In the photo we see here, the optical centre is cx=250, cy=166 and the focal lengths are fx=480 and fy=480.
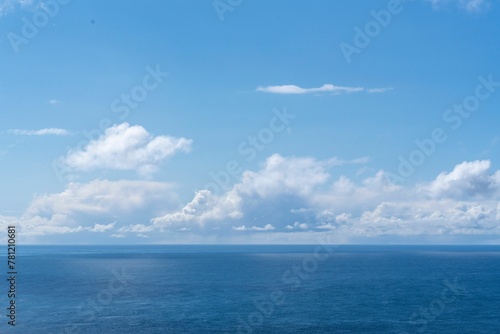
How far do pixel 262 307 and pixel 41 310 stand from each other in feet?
183

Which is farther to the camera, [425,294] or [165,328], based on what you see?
[425,294]

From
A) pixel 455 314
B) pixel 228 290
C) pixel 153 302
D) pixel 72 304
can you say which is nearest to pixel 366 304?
pixel 455 314

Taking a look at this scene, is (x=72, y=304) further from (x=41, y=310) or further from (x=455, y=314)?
(x=455, y=314)

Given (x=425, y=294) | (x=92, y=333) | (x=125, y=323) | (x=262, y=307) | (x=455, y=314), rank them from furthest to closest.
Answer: (x=425, y=294) < (x=262, y=307) < (x=455, y=314) < (x=125, y=323) < (x=92, y=333)

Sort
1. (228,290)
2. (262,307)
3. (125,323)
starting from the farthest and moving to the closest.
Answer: (228,290)
(262,307)
(125,323)

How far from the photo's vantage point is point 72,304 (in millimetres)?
128625

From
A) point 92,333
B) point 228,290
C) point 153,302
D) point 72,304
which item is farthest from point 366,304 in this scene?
point 72,304

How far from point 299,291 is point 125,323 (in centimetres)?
6122

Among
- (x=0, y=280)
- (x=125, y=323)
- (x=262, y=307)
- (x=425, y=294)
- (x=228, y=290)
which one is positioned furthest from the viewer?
(x=0, y=280)

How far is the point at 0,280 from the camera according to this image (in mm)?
187000

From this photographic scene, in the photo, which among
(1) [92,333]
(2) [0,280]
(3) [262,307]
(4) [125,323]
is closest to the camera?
(1) [92,333]

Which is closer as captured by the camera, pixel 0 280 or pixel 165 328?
pixel 165 328

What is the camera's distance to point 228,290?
155375 mm

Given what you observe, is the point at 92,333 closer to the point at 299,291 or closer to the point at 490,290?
the point at 299,291
